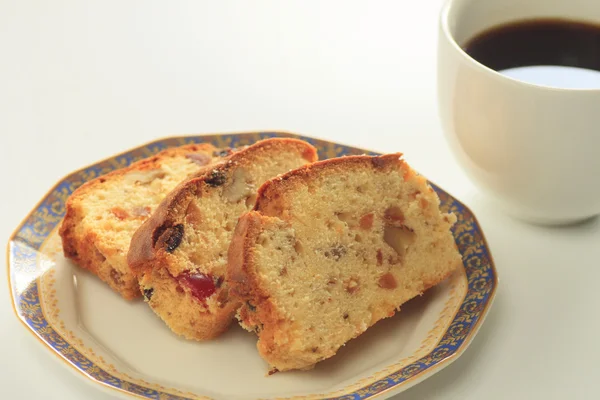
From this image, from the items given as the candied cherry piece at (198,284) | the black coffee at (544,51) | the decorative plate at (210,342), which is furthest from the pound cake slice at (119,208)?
the black coffee at (544,51)

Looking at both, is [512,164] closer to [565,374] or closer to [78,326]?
[565,374]

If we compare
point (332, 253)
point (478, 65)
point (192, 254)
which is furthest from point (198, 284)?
point (478, 65)

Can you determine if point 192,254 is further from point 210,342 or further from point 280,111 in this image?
point 280,111

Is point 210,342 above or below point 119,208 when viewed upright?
below

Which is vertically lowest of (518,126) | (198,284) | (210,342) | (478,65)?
(210,342)

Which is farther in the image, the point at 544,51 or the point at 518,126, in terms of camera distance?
the point at 544,51

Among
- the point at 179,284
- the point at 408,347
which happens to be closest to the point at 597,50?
the point at 408,347

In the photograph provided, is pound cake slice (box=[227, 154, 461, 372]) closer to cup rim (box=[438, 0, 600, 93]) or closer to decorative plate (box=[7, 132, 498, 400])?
decorative plate (box=[7, 132, 498, 400])

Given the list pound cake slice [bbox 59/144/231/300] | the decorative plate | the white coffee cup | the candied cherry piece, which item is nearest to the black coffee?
the white coffee cup
